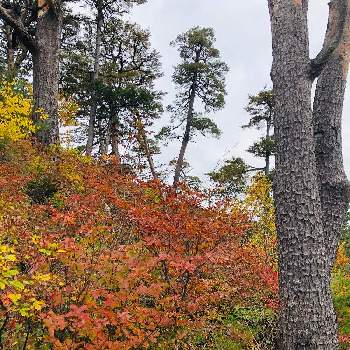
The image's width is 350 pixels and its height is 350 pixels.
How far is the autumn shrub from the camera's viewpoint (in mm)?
3850

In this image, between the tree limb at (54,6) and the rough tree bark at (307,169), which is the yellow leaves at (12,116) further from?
the rough tree bark at (307,169)

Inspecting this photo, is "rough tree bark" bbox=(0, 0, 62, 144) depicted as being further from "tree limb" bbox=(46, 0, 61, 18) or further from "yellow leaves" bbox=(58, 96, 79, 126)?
"yellow leaves" bbox=(58, 96, 79, 126)

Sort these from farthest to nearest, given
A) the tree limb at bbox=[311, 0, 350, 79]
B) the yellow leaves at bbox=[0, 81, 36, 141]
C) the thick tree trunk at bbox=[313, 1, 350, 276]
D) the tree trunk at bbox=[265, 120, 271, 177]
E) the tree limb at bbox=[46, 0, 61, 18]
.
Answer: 1. the tree trunk at bbox=[265, 120, 271, 177]
2. the tree limb at bbox=[46, 0, 61, 18]
3. the yellow leaves at bbox=[0, 81, 36, 141]
4. the tree limb at bbox=[311, 0, 350, 79]
5. the thick tree trunk at bbox=[313, 1, 350, 276]

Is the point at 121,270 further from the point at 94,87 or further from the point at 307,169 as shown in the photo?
the point at 94,87

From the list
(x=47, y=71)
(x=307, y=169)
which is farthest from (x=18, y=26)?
(x=307, y=169)

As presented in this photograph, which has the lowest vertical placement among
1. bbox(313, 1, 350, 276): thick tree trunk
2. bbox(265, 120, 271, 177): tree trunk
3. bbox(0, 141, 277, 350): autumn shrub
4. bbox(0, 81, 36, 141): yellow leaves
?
bbox(0, 141, 277, 350): autumn shrub

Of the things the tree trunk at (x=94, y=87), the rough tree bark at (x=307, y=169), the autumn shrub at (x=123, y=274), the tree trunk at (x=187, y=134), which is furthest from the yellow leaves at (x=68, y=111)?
the rough tree bark at (x=307, y=169)

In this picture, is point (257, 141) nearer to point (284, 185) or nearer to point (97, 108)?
point (97, 108)

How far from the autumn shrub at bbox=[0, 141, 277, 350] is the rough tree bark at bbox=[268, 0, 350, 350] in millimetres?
948

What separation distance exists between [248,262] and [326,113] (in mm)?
3821

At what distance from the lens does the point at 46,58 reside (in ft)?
42.9

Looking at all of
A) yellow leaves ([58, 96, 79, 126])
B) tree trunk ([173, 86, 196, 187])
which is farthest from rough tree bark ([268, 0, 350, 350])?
tree trunk ([173, 86, 196, 187])

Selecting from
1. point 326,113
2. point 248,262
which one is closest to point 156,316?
point 326,113

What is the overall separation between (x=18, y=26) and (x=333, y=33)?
1006 cm
